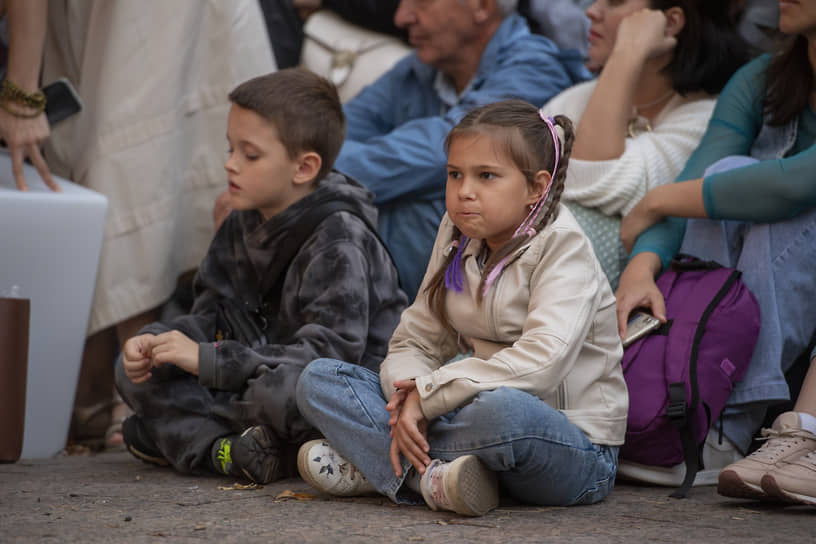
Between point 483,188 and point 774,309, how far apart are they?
2.47ft

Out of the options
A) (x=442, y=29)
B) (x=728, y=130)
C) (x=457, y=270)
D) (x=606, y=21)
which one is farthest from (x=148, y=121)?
(x=728, y=130)

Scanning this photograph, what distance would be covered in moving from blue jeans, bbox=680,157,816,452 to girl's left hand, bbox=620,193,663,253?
246 mm

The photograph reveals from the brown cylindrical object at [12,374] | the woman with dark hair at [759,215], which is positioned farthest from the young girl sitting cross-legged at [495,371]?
the brown cylindrical object at [12,374]

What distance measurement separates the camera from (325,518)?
5.43 ft

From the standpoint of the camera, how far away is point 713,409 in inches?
80.0

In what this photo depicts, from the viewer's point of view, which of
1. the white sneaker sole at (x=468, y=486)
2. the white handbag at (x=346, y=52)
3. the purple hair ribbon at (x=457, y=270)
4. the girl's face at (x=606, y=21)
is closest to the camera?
the white sneaker sole at (x=468, y=486)

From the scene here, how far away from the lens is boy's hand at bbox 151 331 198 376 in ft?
6.67

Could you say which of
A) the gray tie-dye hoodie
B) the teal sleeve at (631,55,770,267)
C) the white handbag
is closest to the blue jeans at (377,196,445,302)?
the gray tie-dye hoodie

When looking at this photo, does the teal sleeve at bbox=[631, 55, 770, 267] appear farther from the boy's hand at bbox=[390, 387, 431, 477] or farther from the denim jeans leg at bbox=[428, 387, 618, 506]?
the boy's hand at bbox=[390, 387, 431, 477]

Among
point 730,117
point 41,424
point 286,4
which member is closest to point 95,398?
point 41,424

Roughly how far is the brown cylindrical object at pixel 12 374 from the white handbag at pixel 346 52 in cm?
165

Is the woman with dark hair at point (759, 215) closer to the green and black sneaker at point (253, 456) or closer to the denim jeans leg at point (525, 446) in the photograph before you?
the denim jeans leg at point (525, 446)

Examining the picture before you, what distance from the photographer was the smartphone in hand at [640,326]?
2094 mm

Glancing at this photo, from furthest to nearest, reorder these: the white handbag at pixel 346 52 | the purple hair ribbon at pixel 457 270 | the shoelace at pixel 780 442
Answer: the white handbag at pixel 346 52, the purple hair ribbon at pixel 457 270, the shoelace at pixel 780 442
